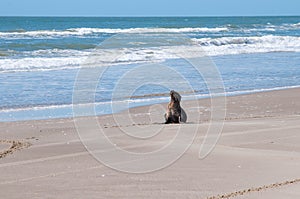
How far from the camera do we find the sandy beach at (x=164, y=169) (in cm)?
503

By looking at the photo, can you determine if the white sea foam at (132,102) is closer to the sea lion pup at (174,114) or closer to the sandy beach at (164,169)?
the sandy beach at (164,169)

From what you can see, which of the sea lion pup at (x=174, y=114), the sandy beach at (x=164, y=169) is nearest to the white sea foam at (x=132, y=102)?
the sandy beach at (x=164, y=169)

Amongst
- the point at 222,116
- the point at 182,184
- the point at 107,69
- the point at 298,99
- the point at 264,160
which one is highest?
the point at 107,69

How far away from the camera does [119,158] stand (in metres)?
6.43

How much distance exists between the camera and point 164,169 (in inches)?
231

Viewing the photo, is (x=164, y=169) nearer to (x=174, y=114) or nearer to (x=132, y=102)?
(x=174, y=114)

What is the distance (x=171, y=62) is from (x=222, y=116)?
12191 mm

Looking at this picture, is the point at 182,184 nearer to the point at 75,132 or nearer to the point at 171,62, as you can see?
the point at 75,132

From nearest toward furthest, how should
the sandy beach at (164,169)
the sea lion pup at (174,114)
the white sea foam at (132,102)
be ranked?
the sandy beach at (164,169) < the sea lion pup at (174,114) < the white sea foam at (132,102)

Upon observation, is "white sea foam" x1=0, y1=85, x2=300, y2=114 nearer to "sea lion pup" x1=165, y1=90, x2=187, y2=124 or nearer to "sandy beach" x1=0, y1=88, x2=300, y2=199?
"sandy beach" x1=0, y1=88, x2=300, y2=199

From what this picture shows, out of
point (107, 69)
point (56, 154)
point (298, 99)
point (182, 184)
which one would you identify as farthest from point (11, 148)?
point (107, 69)

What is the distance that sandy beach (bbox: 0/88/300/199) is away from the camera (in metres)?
5.03

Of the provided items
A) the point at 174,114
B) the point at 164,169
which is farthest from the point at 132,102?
the point at 164,169

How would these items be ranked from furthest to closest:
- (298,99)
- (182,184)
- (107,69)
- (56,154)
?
(107,69)
(298,99)
(56,154)
(182,184)
